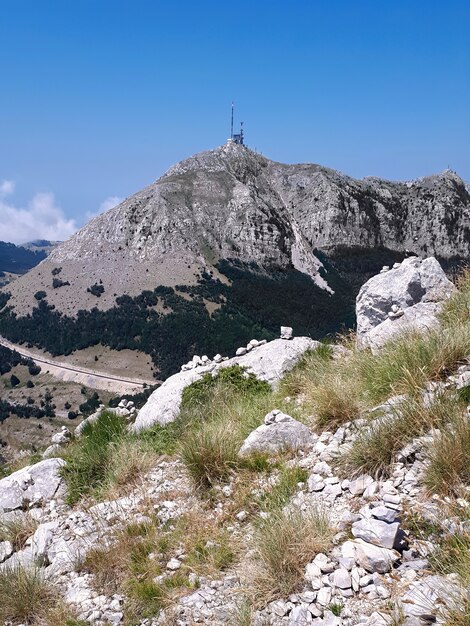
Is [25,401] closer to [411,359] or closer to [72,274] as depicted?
[72,274]

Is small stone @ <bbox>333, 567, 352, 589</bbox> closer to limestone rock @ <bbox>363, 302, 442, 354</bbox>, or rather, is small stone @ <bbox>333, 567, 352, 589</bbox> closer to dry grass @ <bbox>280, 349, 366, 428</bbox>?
dry grass @ <bbox>280, 349, 366, 428</bbox>

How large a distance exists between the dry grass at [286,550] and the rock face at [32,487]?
5.03 m

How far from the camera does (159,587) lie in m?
5.03

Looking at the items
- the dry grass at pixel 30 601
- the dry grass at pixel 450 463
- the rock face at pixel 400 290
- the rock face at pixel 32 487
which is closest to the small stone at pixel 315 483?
the dry grass at pixel 450 463

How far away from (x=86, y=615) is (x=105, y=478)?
3009 mm

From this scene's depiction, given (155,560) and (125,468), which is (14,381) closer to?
(125,468)

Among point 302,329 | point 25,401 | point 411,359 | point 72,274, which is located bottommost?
point 25,401

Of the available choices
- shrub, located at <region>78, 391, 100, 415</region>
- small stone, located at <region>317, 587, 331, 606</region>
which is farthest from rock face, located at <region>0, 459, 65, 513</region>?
shrub, located at <region>78, 391, 100, 415</region>

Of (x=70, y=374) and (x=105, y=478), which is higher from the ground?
(x=105, y=478)

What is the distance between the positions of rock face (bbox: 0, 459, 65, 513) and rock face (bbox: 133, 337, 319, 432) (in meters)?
2.84

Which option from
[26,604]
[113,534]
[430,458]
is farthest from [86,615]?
[430,458]

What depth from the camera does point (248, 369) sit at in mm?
12539

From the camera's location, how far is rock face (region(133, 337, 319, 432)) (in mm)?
11914

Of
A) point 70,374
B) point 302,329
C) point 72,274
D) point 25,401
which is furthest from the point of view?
point 72,274
